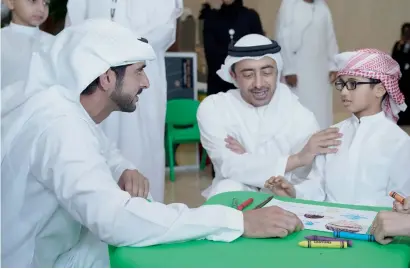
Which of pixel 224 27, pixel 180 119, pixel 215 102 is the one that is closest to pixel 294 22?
pixel 224 27

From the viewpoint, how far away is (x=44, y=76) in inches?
72.2

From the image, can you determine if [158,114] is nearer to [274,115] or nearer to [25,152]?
[274,115]

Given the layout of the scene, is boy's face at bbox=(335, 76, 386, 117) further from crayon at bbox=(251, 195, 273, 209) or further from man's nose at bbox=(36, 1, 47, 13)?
man's nose at bbox=(36, 1, 47, 13)

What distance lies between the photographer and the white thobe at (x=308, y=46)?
226 inches

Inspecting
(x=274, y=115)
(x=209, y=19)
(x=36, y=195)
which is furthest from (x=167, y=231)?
(x=209, y=19)

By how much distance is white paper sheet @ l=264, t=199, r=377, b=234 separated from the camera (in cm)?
161

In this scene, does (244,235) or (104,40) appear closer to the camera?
(244,235)

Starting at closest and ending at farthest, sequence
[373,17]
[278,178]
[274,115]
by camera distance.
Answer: [278,178] → [274,115] → [373,17]

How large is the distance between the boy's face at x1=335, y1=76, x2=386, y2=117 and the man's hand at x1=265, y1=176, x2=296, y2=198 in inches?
17.9

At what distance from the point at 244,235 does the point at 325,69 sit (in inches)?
183

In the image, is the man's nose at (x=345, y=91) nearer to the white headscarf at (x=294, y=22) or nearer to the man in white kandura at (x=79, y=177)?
the man in white kandura at (x=79, y=177)

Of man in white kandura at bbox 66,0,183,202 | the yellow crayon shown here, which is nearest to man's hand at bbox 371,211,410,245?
the yellow crayon

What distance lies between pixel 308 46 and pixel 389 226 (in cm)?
450

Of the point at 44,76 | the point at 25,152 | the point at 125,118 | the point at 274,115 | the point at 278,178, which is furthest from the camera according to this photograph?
the point at 125,118
